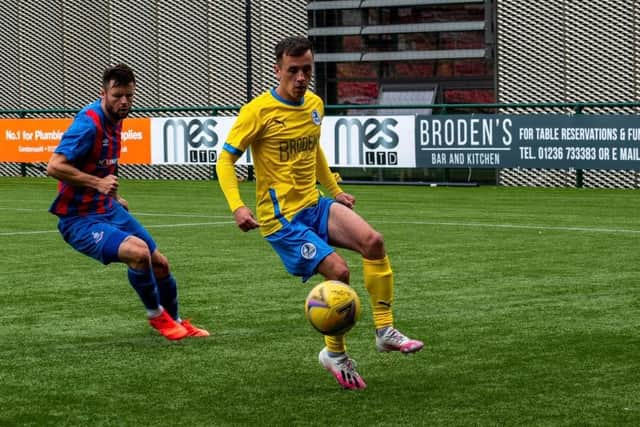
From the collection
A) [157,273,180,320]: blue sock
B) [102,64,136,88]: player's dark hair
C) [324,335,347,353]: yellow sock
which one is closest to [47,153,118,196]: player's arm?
[102,64,136,88]: player's dark hair

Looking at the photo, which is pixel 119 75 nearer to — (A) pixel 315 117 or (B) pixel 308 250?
(A) pixel 315 117

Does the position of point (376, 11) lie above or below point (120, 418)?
above

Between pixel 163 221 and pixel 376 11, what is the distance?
1354 centimetres

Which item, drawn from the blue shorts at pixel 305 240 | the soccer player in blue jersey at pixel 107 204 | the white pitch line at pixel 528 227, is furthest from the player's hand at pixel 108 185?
the white pitch line at pixel 528 227

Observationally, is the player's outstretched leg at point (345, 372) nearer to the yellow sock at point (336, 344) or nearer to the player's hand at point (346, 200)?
the yellow sock at point (336, 344)

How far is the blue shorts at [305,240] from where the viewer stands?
750 centimetres

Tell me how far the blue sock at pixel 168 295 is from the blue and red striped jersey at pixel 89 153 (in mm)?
613

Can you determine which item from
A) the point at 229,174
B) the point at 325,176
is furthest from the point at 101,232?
the point at 325,176

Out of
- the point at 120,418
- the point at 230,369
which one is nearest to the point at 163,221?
the point at 230,369

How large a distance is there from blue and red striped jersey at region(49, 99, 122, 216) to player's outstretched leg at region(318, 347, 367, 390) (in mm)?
2441

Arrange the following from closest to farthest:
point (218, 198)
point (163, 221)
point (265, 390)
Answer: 1. point (265, 390)
2. point (163, 221)
3. point (218, 198)

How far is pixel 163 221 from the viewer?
61.0 ft

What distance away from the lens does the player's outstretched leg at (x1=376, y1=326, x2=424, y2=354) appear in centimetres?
727

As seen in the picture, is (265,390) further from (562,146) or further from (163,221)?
(562,146)
